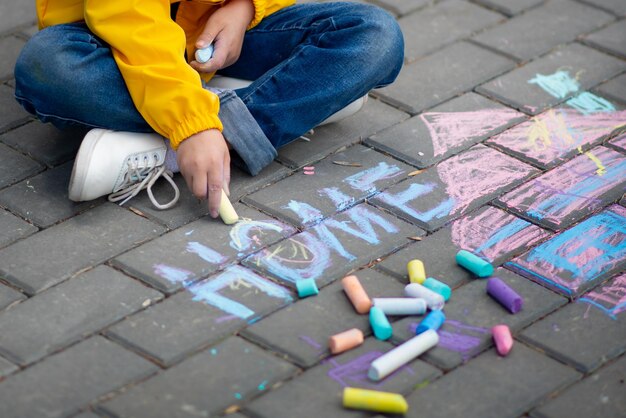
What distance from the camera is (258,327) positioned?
2.15 m

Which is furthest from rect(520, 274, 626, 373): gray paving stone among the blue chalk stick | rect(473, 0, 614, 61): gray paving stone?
rect(473, 0, 614, 61): gray paving stone

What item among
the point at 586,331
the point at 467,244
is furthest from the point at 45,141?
the point at 586,331

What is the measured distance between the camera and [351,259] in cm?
237

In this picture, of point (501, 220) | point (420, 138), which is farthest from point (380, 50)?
point (501, 220)

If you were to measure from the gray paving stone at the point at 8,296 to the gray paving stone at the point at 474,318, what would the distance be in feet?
2.72

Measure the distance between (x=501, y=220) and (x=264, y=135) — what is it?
654mm

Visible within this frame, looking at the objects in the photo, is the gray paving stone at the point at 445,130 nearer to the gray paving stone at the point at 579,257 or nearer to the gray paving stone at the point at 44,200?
the gray paving stone at the point at 579,257

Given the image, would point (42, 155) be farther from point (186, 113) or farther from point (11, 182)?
point (186, 113)

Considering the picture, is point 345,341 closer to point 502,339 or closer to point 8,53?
point 502,339

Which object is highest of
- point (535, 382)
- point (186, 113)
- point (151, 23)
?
point (151, 23)

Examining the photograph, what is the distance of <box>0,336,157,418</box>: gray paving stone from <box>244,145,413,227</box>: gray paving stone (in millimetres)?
624

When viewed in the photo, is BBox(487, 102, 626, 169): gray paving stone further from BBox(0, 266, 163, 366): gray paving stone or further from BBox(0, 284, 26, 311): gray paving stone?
BBox(0, 284, 26, 311): gray paving stone

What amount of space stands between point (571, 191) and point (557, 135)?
301mm

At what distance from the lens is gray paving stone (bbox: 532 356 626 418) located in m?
1.96
